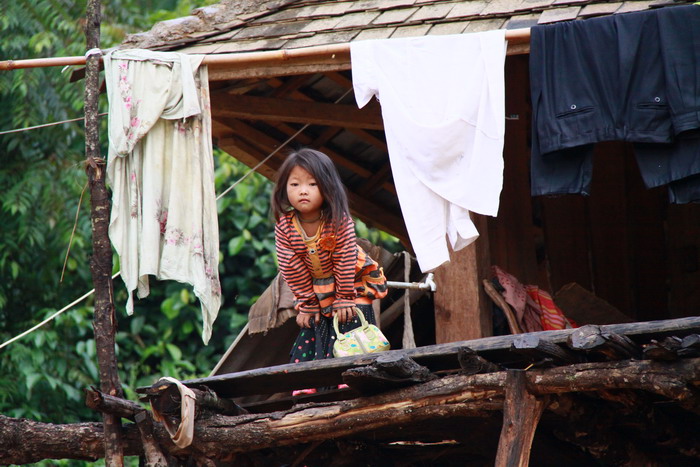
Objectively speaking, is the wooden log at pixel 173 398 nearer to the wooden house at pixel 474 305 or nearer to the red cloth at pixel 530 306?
the wooden house at pixel 474 305

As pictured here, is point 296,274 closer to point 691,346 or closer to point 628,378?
point 628,378

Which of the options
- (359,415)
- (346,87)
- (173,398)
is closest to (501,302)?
(359,415)

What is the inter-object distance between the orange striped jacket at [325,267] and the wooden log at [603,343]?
4.62ft

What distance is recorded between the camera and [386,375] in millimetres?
5457

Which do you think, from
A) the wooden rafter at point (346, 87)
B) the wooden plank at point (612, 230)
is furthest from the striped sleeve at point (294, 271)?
the wooden plank at point (612, 230)

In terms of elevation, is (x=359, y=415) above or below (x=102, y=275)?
below

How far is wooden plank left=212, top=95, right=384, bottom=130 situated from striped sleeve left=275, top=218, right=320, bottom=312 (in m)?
1.29

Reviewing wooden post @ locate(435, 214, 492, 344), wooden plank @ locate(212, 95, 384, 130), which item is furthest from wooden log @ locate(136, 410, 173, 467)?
wooden plank @ locate(212, 95, 384, 130)

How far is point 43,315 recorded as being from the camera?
1149 cm

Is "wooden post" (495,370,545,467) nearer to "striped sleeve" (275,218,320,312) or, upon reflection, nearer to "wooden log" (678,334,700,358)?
"wooden log" (678,334,700,358)

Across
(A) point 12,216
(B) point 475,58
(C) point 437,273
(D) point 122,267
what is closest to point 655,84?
(B) point 475,58

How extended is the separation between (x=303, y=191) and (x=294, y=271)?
1.43ft

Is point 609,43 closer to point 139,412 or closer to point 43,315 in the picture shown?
point 139,412

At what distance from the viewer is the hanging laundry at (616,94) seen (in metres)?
5.51
